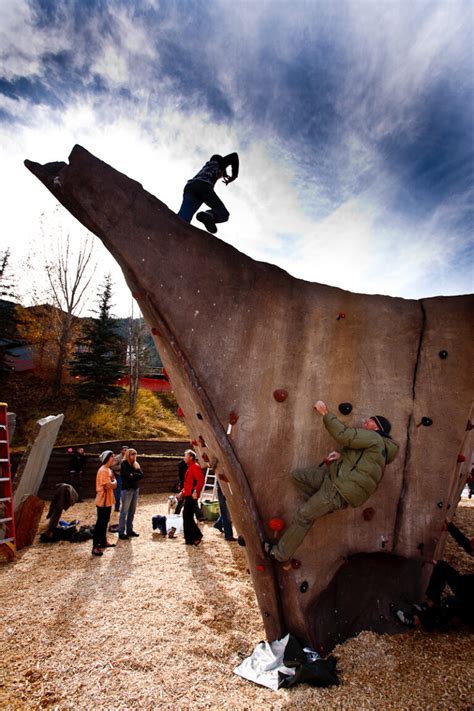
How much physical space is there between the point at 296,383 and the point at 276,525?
4.73 feet

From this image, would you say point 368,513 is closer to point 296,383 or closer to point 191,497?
point 296,383

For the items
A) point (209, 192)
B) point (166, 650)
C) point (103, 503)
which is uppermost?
point (209, 192)

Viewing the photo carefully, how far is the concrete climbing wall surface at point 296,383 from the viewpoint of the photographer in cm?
349

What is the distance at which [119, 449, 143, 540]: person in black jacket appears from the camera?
288 inches

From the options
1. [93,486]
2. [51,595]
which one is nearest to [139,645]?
[51,595]

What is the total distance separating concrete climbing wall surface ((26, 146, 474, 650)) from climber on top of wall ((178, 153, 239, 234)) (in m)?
0.62

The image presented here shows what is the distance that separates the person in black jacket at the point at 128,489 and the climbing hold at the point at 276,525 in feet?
14.9

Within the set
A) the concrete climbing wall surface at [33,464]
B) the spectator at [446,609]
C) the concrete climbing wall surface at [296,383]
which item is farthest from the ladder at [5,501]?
the spectator at [446,609]

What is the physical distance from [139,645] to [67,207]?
4.57 m

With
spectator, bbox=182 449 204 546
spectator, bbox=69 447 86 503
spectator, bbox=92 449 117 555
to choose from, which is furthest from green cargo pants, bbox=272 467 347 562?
spectator, bbox=69 447 86 503

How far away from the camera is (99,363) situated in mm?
21406

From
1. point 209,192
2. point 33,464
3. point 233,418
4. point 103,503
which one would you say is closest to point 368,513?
point 233,418

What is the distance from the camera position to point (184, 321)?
3562 mm

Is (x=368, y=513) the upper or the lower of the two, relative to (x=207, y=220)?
lower
